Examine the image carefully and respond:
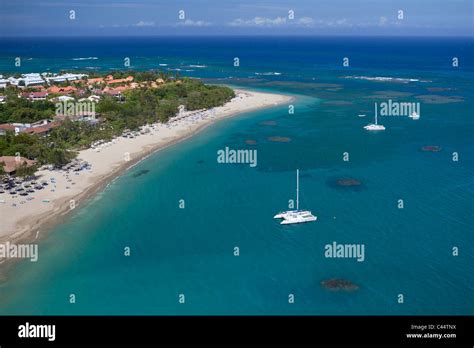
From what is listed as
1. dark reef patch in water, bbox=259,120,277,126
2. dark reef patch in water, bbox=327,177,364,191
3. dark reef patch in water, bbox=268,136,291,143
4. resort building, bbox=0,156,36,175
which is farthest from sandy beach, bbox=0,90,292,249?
dark reef patch in water, bbox=327,177,364,191

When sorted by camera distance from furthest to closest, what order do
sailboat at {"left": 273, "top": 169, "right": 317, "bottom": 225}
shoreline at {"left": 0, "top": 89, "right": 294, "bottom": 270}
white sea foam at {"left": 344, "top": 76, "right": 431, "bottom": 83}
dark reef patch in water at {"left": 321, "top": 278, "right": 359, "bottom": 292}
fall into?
white sea foam at {"left": 344, "top": 76, "right": 431, "bottom": 83} → sailboat at {"left": 273, "top": 169, "right": 317, "bottom": 225} → shoreline at {"left": 0, "top": 89, "right": 294, "bottom": 270} → dark reef patch in water at {"left": 321, "top": 278, "right": 359, "bottom": 292}

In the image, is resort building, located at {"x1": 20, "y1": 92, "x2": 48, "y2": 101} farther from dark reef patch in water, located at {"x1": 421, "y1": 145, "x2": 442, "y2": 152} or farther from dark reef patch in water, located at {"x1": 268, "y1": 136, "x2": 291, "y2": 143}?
dark reef patch in water, located at {"x1": 421, "y1": 145, "x2": 442, "y2": 152}

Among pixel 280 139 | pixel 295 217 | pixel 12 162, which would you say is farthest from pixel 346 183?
pixel 12 162

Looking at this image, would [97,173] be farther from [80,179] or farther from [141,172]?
[141,172]

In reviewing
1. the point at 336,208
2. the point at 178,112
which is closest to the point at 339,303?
the point at 336,208

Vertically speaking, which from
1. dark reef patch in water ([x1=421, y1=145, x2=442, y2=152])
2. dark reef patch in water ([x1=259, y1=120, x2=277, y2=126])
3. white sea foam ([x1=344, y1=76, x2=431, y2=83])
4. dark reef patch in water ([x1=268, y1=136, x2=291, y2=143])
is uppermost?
white sea foam ([x1=344, y1=76, x2=431, y2=83])

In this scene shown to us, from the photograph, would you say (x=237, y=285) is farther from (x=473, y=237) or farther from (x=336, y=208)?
(x=473, y=237)

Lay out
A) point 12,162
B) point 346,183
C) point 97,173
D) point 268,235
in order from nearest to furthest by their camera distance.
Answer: point 268,235 → point 346,183 → point 12,162 → point 97,173
